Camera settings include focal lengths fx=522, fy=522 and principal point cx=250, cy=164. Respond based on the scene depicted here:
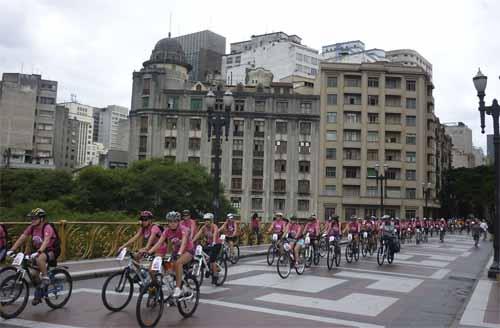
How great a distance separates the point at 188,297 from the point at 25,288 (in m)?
2.87

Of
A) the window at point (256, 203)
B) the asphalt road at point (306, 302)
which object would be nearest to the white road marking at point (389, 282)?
the asphalt road at point (306, 302)

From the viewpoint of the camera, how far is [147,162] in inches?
2292

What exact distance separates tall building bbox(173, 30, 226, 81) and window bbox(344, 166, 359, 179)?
62.5m

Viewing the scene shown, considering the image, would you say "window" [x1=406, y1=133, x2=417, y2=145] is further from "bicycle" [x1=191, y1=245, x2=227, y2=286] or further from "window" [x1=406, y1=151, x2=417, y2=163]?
"bicycle" [x1=191, y1=245, x2=227, y2=286]

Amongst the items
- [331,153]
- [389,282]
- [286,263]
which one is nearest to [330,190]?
[331,153]

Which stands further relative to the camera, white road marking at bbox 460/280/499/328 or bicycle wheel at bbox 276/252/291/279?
bicycle wheel at bbox 276/252/291/279

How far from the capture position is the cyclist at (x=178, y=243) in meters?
9.17

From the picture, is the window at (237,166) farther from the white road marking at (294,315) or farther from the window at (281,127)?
the white road marking at (294,315)

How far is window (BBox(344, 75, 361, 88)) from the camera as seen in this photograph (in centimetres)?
7762

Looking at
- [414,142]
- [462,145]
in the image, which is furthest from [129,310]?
[462,145]

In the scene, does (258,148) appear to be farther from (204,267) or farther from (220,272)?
(204,267)

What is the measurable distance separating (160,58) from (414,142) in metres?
Answer: 41.1

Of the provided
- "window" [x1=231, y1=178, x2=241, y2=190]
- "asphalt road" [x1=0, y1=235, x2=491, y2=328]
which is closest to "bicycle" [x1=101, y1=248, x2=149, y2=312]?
"asphalt road" [x1=0, y1=235, x2=491, y2=328]

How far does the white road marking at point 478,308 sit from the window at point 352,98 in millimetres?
64292
